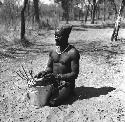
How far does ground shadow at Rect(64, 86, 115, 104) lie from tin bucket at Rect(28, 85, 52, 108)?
1.92 feet

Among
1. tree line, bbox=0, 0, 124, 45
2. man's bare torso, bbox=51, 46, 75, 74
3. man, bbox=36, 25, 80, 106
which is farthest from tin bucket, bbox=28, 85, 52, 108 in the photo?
tree line, bbox=0, 0, 124, 45

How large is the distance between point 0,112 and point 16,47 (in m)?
7.65

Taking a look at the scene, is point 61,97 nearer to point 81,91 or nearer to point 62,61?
point 62,61

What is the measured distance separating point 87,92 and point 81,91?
17 cm

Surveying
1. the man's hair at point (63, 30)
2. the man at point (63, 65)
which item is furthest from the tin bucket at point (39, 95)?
the man's hair at point (63, 30)

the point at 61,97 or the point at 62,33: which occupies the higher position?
the point at 62,33

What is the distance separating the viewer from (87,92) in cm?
654

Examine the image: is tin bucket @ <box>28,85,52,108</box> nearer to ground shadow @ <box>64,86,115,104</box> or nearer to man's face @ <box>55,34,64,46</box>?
ground shadow @ <box>64,86,115,104</box>

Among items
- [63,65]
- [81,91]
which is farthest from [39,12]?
[63,65]

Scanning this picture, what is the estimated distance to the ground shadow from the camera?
5.97 metres

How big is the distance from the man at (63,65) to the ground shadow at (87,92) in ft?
0.97

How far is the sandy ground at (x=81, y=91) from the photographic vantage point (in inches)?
204

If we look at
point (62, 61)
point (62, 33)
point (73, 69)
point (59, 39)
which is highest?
point (62, 33)

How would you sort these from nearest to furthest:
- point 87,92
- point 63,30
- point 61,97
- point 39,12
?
point 63,30 < point 61,97 < point 87,92 < point 39,12
